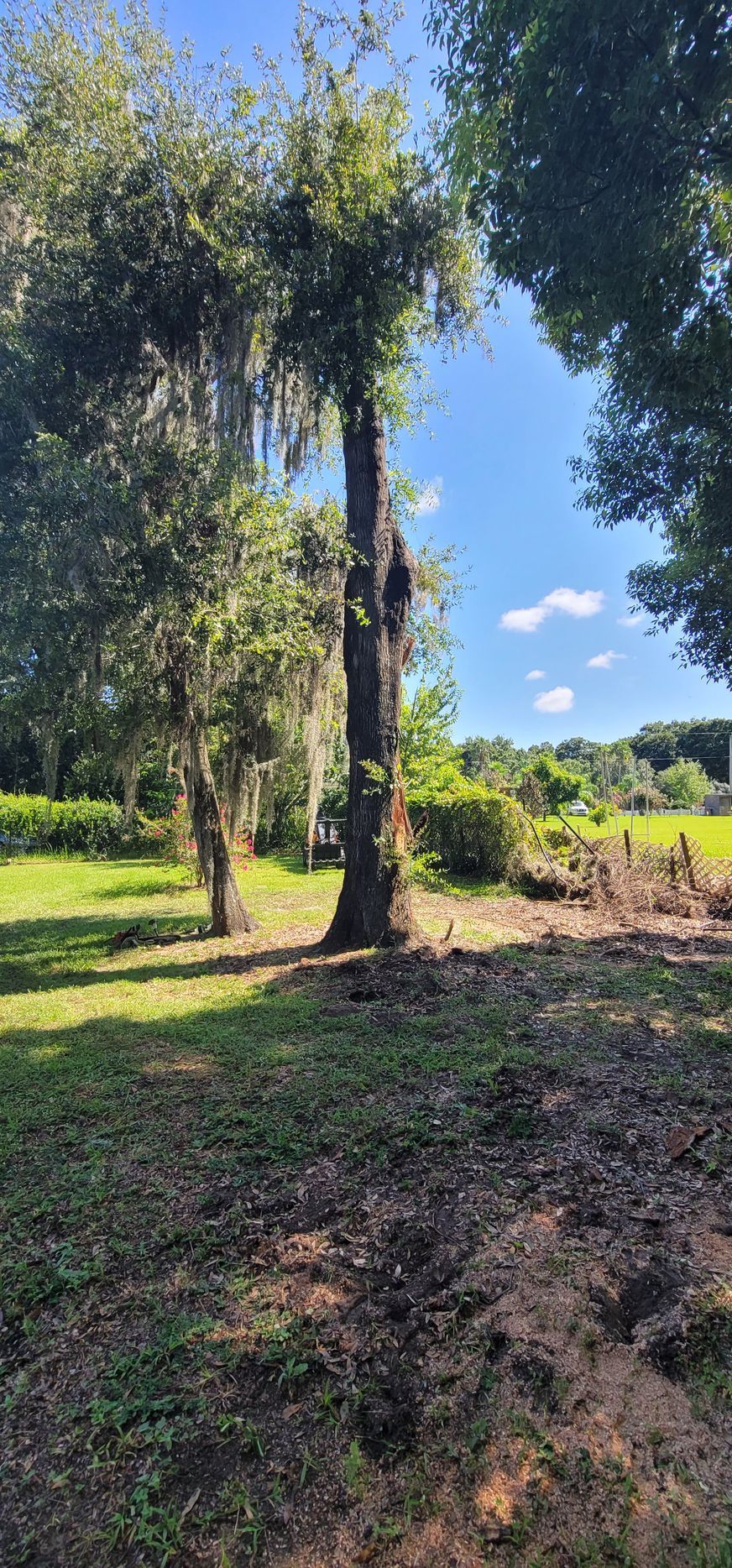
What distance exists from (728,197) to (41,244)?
16.4 feet

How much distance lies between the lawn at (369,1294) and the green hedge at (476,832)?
22.5 feet

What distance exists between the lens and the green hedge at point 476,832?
11492 mm

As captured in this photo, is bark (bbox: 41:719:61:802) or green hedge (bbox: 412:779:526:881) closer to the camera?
bark (bbox: 41:719:61:802)

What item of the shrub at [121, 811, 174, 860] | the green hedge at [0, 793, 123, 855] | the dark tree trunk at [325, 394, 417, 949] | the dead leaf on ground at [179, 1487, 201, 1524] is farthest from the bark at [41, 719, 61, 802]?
the green hedge at [0, 793, 123, 855]

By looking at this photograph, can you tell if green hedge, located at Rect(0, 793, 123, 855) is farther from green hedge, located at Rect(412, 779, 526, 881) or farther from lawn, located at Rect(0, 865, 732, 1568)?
lawn, located at Rect(0, 865, 732, 1568)

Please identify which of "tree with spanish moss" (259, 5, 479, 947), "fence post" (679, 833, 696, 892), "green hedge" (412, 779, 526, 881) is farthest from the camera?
"green hedge" (412, 779, 526, 881)

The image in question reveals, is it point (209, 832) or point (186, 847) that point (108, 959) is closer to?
point (209, 832)

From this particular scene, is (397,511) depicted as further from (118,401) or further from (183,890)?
(183,890)

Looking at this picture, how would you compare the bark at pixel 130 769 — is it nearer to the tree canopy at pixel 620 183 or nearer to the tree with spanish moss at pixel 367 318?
the tree with spanish moss at pixel 367 318

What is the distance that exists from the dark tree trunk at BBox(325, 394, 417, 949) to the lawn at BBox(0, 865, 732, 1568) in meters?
2.05

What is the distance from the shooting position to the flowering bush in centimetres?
1138

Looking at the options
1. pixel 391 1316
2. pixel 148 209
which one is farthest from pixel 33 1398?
pixel 148 209

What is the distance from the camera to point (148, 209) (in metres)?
5.34

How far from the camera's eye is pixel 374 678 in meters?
6.59
